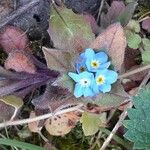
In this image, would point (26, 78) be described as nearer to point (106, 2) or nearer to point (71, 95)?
point (71, 95)

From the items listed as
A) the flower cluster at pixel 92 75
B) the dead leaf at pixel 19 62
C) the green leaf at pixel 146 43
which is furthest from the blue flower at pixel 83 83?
the green leaf at pixel 146 43

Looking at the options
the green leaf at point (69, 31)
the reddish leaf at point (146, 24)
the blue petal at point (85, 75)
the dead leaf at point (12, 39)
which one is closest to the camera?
the blue petal at point (85, 75)

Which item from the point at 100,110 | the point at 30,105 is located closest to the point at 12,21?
the point at 30,105

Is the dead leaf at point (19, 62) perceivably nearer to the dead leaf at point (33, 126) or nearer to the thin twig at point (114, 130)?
the dead leaf at point (33, 126)

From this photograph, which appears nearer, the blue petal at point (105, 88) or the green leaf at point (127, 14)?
the blue petal at point (105, 88)

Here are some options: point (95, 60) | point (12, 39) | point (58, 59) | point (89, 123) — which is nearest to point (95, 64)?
point (95, 60)

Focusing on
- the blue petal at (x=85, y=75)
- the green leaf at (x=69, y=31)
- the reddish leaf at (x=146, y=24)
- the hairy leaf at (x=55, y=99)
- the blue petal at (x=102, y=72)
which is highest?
the green leaf at (x=69, y=31)
